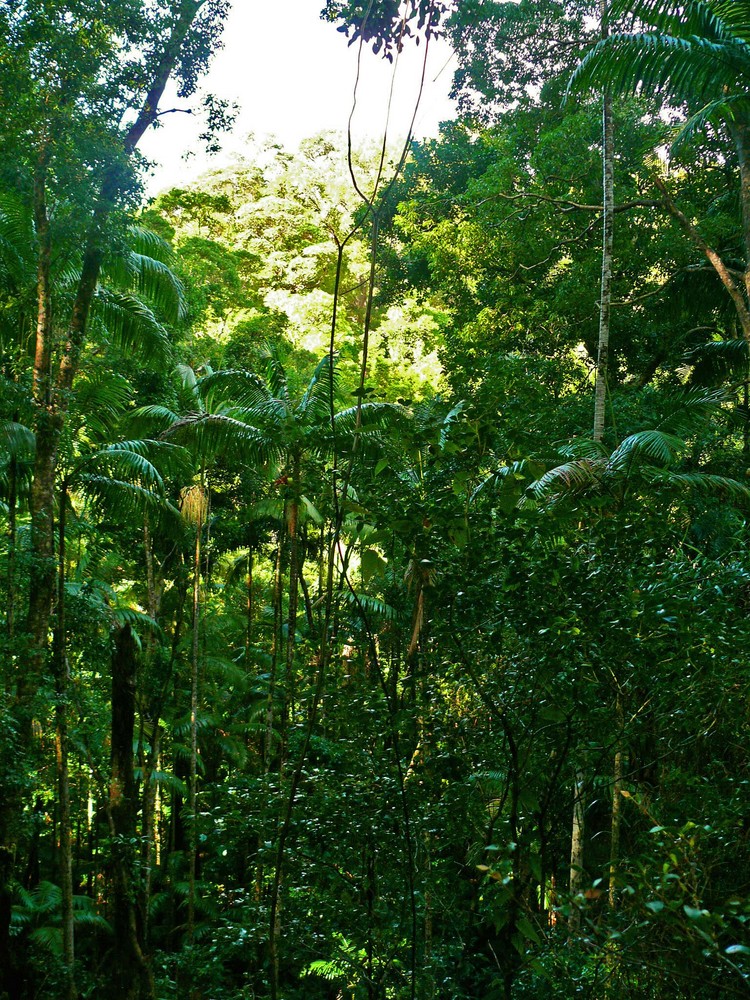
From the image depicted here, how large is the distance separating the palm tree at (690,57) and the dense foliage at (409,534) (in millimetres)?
35

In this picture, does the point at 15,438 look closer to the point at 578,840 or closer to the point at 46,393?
the point at 46,393

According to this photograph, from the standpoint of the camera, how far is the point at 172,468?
12.7 meters

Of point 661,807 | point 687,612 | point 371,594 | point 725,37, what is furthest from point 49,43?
point 371,594

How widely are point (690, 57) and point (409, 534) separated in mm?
5659

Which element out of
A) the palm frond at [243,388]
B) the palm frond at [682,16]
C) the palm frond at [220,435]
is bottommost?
the palm frond at [220,435]

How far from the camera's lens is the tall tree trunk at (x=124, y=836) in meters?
8.91

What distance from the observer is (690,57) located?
23.6ft

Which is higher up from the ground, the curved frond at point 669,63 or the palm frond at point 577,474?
the curved frond at point 669,63

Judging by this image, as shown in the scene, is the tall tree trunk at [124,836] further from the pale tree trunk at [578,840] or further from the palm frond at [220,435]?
the pale tree trunk at [578,840]

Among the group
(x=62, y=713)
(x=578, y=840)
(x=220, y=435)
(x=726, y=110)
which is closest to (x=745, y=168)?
(x=726, y=110)

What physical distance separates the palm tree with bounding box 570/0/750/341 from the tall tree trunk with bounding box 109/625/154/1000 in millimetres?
7135

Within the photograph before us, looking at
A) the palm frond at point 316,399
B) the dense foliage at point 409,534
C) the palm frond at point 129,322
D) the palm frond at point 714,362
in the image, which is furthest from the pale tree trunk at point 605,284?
the palm frond at point 129,322

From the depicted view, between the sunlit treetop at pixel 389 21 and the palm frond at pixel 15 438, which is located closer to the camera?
the sunlit treetop at pixel 389 21

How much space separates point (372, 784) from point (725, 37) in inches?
259
